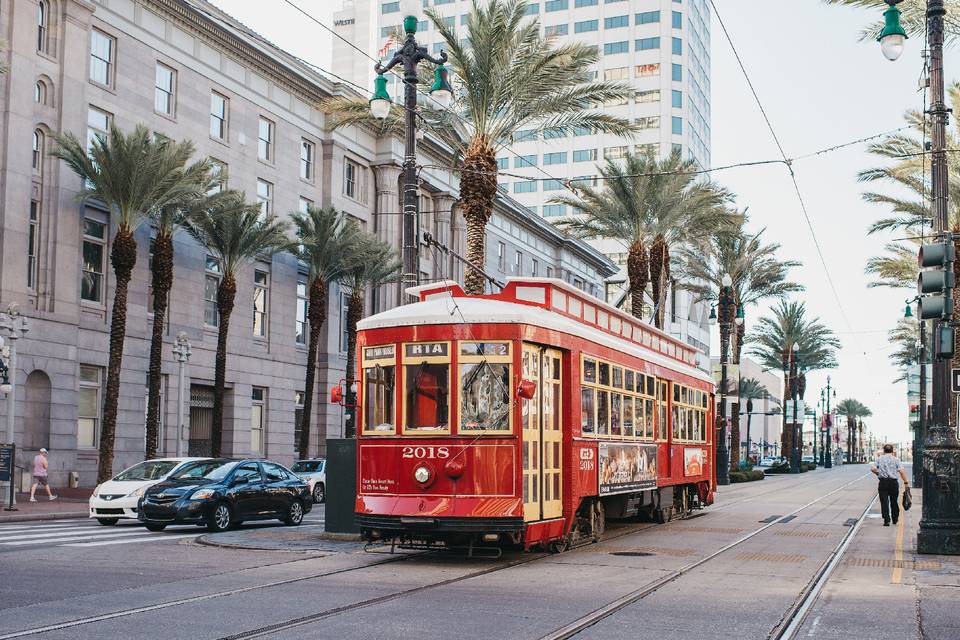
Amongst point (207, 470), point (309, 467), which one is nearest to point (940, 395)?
point (207, 470)

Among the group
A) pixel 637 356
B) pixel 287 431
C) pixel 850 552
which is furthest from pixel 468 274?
pixel 287 431

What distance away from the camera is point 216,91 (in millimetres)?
42281

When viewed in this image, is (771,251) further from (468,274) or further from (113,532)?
(113,532)

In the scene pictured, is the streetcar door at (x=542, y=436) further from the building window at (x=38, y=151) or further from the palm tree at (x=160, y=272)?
the building window at (x=38, y=151)

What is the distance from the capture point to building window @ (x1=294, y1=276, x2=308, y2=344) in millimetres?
48125

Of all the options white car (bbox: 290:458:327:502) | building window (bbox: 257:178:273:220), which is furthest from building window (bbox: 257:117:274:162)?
white car (bbox: 290:458:327:502)

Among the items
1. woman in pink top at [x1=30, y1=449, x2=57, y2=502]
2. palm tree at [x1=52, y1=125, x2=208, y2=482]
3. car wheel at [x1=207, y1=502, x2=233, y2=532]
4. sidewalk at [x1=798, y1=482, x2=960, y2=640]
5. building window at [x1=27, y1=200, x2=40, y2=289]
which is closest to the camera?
sidewalk at [x1=798, y1=482, x2=960, y2=640]

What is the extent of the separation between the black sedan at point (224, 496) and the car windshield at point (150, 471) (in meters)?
1.59

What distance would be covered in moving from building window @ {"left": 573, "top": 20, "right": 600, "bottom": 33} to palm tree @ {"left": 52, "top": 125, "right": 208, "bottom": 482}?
81078 mm

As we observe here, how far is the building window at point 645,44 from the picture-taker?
4188 inches

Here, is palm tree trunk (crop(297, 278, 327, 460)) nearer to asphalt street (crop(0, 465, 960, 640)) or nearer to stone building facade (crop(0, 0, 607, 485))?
stone building facade (crop(0, 0, 607, 485))

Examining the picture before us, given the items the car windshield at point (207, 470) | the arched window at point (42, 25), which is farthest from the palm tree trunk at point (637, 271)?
the car windshield at point (207, 470)

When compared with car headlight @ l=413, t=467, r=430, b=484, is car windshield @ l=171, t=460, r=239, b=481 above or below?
below

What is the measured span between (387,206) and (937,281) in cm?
3961
